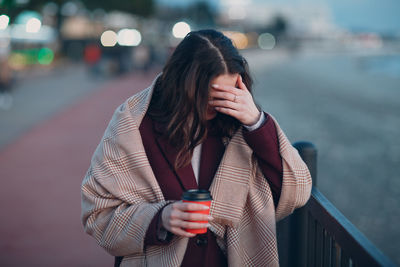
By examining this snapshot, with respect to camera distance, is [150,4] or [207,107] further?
[150,4]

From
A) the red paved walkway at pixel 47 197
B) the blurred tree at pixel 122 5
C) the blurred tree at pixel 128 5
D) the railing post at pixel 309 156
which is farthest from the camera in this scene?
the blurred tree at pixel 128 5

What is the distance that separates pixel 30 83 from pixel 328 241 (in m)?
21.5

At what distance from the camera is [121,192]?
6.07ft

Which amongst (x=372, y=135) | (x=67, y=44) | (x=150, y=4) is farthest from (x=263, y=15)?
(x=372, y=135)

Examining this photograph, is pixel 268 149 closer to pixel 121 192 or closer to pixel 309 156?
pixel 309 156

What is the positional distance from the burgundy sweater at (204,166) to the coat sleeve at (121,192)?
6 cm

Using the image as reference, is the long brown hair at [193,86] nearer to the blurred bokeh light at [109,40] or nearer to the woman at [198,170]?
the woman at [198,170]

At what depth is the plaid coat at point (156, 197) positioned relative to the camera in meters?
1.84

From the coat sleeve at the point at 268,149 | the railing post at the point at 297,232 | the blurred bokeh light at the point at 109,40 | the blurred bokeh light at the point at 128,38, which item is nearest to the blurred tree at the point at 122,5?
the blurred bokeh light at the point at 109,40

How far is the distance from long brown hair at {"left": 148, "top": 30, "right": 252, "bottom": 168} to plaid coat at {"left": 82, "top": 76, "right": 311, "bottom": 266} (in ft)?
0.30

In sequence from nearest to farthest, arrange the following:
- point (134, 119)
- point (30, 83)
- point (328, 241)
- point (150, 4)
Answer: point (328, 241)
point (134, 119)
point (30, 83)
point (150, 4)

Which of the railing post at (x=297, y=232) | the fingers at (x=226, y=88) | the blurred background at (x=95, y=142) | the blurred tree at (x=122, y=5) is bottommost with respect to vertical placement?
the blurred background at (x=95, y=142)

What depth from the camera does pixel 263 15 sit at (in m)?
196

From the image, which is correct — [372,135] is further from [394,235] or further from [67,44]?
[67,44]
